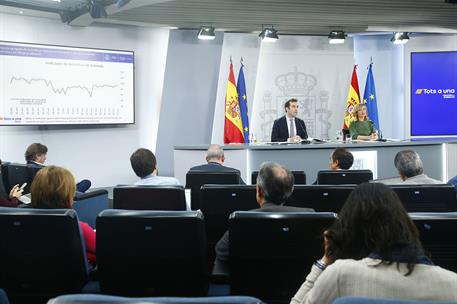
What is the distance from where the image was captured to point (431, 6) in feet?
25.1

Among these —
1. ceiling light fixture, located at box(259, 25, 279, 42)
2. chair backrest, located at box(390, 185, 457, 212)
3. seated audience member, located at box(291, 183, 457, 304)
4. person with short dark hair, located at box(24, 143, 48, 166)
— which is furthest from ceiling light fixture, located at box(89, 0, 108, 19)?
seated audience member, located at box(291, 183, 457, 304)

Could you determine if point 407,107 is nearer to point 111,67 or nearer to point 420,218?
point 111,67

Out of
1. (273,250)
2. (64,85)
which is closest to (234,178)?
(273,250)

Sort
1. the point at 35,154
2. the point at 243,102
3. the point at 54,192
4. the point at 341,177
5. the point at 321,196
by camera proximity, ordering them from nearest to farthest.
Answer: the point at 54,192 → the point at 321,196 → the point at 341,177 → the point at 35,154 → the point at 243,102

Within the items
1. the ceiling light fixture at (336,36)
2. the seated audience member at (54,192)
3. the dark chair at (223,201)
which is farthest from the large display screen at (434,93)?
the seated audience member at (54,192)

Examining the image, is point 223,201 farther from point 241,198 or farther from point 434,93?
point 434,93

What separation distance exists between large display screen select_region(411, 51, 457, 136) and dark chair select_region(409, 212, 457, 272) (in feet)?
27.8

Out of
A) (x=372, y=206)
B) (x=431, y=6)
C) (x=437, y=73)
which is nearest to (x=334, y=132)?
(x=437, y=73)

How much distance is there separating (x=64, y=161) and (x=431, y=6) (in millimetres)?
6260

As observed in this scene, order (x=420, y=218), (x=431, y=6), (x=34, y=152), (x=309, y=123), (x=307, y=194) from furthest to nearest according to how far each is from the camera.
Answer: (x=309, y=123) → (x=431, y=6) → (x=34, y=152) → (x=307, y=194) → (x=420, y=218)

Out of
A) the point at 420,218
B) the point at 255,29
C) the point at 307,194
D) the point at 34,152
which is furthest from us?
the point at 255,29

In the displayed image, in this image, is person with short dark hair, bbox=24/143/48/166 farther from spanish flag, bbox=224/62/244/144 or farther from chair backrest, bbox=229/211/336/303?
spanish flag, bbox=224/62/244/144

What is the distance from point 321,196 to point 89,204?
1.84 metres

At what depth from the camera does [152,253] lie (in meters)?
2.32
